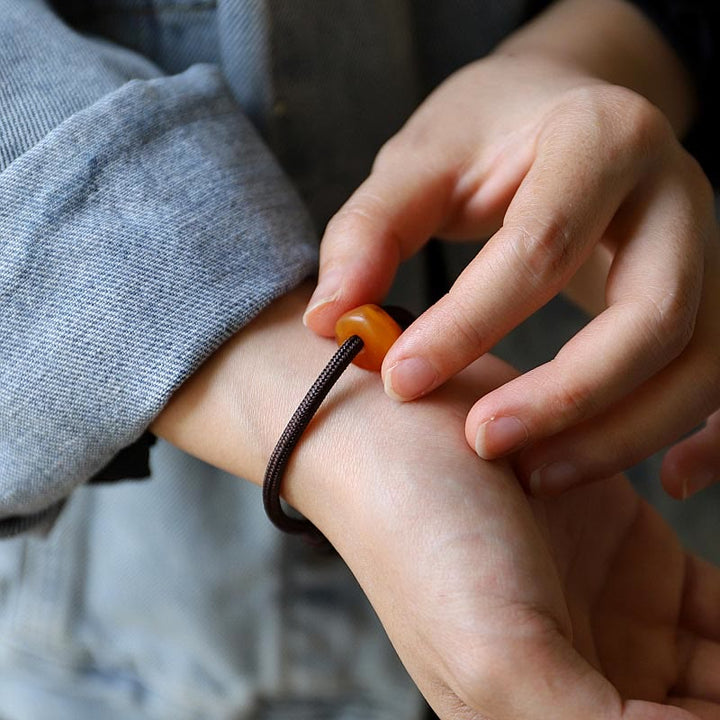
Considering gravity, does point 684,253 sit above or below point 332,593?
above

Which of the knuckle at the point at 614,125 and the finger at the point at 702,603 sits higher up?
the knuckle at the point at 614,125

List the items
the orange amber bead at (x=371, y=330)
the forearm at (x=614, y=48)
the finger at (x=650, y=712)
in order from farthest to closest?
the forearm at (x=614, y=48) → the orange amber bead at (x=371, y=330) → the finger at (x=650, y=712)

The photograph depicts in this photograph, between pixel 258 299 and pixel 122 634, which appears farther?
pixel 122 634

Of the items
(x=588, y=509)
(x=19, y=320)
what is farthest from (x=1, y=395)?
(x=588, y=509)

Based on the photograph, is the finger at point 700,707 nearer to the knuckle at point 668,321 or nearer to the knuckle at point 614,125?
the knuckle at point 668,321

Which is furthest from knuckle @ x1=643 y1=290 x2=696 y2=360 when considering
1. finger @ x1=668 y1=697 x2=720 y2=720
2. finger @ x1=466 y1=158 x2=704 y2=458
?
finger @ x1=668 y1=697 x2=720 y2=720

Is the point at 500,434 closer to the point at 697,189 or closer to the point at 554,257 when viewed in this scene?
the point at 554,257

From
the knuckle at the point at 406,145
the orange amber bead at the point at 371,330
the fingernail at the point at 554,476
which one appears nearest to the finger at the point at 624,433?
the fingernail at the point at 554,476

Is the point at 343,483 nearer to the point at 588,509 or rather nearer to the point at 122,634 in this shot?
the point at 588,509
